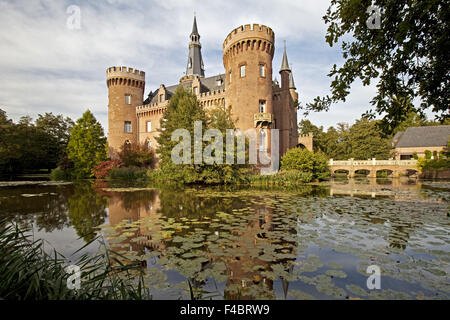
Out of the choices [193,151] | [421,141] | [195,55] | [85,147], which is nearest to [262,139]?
[193,151]

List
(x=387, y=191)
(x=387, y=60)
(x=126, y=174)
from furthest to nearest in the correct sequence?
(x=126, y=174) < (x=387, y=191) < (x=387, y=60)

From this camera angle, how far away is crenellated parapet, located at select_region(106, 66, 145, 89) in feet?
101

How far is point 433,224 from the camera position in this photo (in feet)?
19.5

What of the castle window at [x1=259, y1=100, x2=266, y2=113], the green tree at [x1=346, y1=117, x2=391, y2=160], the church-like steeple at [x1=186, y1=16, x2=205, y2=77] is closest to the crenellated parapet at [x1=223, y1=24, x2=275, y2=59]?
the castle window at [x1=259, y1=100, x2=266, y2=113]

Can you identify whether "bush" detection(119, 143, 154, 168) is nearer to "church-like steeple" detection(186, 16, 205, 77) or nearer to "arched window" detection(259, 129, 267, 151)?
"arched window" detection(259, 129, 267, 151)

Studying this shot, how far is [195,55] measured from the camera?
38.5 metres

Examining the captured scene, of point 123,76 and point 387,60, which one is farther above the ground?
point 123,76

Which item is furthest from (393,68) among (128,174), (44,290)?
(128,174)

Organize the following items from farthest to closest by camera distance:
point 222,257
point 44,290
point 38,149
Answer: point 38,149, point 222,257, point 44,290

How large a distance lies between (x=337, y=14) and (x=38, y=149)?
4379 centimetres

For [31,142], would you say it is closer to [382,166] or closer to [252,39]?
[252,39]

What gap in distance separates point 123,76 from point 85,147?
11.8 m

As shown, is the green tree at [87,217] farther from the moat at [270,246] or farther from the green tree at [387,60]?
the green tree at [387,60]
